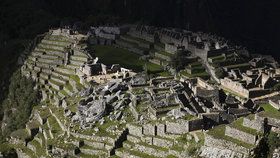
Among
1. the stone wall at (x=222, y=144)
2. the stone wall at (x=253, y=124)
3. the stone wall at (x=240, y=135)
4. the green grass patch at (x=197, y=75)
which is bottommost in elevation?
the green grass patch at (x=197, y=75)

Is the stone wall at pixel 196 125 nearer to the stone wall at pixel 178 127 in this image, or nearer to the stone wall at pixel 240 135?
the stone wall at pixel 178 127

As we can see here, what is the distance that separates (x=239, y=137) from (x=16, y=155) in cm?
2861

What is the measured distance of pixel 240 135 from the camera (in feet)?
123

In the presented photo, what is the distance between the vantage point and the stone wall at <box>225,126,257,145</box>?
36.8m

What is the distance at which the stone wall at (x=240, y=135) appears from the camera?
121ft

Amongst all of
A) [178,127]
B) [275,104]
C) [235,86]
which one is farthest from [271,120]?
[235,86]

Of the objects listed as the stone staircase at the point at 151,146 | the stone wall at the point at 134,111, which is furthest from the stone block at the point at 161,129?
the stone wall at the point at 134,111

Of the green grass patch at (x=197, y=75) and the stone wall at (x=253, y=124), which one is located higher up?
the stone wall at (x=253, y=124)

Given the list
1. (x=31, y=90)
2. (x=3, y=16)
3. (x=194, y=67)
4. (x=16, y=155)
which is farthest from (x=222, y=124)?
(x=3, y=16)

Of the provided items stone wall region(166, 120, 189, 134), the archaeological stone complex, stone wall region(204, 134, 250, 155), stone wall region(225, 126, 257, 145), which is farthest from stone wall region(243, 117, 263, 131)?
stone wall region(166, 120, 189, 134)

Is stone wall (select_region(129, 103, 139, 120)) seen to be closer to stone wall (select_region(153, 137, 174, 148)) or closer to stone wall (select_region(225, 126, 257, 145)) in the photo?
stone wall (select_region(153, 137, 174, 148))

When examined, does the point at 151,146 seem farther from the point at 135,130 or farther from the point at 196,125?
the point at 196,125

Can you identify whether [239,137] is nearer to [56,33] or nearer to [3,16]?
[56,33]

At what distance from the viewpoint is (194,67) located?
253 ft
